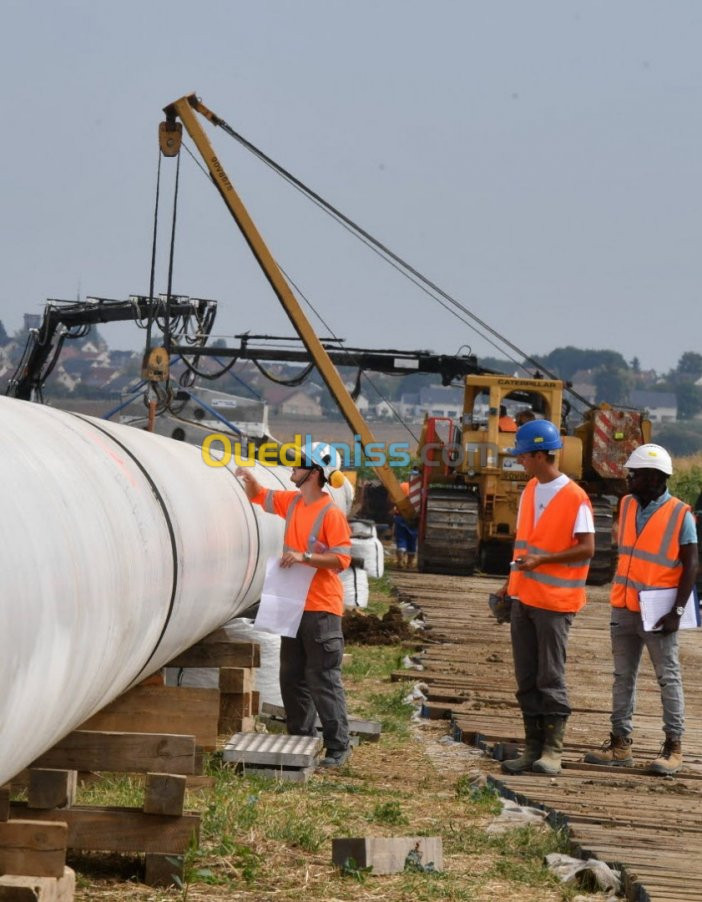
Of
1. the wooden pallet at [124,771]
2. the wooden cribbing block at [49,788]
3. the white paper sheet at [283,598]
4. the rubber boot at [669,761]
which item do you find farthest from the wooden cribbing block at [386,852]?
the rubber boot at [669,761]

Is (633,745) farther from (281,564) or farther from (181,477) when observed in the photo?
(181,477)

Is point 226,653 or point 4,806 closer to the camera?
point 4,806

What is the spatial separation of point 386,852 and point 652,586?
3.62m

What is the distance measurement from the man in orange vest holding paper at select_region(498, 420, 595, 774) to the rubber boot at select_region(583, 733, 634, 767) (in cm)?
49

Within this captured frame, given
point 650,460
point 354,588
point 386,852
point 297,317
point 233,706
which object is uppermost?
point 297,317

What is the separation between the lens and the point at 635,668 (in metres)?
9.75

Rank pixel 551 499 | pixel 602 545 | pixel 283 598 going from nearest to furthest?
pixel 283 598 < pixel 551 499 < pixel 602 545

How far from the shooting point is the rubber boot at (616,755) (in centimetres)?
959

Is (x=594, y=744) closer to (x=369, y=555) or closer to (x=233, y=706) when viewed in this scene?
(x=233, y=706)

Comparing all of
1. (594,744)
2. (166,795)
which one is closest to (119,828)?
(166,795)

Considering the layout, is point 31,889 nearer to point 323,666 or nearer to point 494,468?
point 323,666

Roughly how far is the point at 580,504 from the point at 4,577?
208 inches

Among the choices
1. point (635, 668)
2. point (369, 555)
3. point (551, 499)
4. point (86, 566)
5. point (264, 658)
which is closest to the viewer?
point (86, 566)

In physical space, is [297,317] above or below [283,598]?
above
